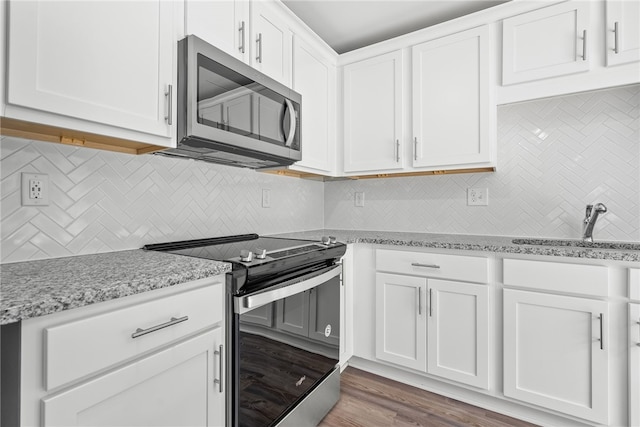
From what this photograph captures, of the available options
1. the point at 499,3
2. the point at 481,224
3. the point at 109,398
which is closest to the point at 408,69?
the point at 499,3

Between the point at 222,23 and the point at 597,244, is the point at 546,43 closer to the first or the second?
the point at 597,244

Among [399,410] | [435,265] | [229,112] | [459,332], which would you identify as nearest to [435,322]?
[459,332]

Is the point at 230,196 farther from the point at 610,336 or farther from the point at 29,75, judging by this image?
the point at 610,336

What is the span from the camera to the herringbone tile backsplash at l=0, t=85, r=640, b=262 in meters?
1.24

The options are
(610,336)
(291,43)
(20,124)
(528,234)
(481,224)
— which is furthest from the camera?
(481,224)

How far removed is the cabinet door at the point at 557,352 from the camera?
1501 millimetres

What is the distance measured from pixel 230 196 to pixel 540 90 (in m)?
1.92

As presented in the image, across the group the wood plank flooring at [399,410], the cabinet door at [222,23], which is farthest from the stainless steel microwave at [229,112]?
the wood plank flooring at [399,410]

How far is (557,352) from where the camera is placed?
1592 millimetres

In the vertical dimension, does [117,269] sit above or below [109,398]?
above

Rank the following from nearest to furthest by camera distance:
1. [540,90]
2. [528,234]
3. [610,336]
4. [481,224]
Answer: [610,336], [540,90], [528,234], [481,224]

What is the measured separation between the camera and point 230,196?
77.9 inches

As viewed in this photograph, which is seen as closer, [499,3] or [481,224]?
[499,3]

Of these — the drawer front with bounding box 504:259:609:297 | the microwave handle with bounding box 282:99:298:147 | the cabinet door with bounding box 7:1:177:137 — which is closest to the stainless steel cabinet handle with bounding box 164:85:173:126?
the cabinet door with bounding box 7:1:177:137
